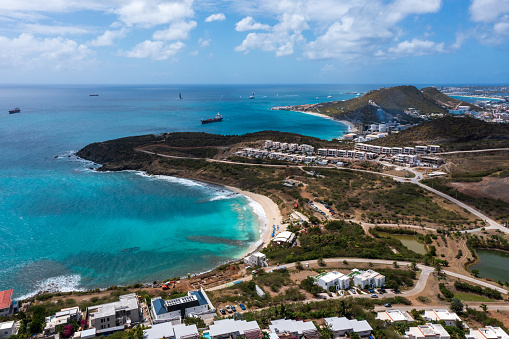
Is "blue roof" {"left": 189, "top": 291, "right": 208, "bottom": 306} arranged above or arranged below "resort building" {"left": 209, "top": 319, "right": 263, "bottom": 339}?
below

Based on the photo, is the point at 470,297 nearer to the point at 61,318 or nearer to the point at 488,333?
the point at 488,333

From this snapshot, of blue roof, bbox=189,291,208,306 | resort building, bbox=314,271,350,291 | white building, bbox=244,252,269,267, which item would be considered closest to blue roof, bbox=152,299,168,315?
blue roof, bbox=189,291,208,306

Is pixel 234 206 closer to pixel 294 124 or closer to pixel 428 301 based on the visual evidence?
pixel 428 301

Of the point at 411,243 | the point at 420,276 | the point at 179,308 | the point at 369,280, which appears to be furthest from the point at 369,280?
the point at 179,308

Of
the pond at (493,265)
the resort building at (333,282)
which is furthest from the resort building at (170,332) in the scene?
the pond at (493,265)

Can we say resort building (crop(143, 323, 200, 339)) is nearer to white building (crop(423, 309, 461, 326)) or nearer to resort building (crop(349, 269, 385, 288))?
resort building (crop(349, 269, 385, 288))

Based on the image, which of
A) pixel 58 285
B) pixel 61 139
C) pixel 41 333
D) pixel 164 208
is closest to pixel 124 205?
pixel 164 208
